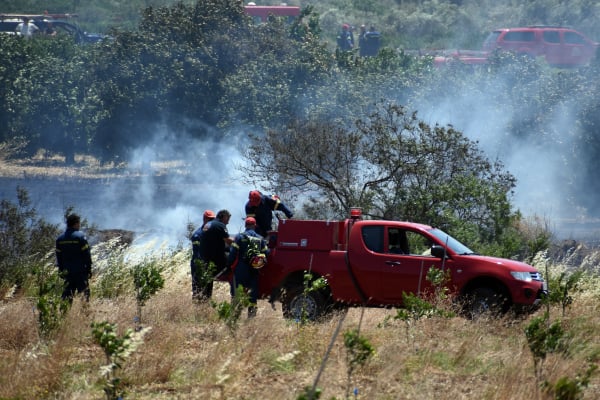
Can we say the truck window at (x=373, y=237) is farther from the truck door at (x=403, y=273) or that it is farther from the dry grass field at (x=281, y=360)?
the dry grass field at (x=281, y=360)

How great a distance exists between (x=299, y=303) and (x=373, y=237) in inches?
50.4

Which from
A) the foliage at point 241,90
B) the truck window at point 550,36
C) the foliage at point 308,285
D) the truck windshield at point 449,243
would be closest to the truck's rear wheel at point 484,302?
the truck windshield at point 449,243

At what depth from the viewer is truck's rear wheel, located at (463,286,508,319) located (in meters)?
12.2

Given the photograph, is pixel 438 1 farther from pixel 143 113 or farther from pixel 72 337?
pixel 72 337

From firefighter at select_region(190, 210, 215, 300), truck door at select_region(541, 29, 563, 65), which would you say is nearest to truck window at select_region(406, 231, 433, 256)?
firefighter at select_region(190, 210, 215, 300)

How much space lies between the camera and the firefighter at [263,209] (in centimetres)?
1406

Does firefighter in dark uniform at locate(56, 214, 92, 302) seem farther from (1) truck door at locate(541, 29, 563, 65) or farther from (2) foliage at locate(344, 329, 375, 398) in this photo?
(1) truck door at locate(541, 29, 563, 65)

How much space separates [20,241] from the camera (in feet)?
60.5

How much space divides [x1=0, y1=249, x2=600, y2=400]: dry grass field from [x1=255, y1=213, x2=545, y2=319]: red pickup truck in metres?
0.64

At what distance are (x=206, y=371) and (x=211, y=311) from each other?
307cm

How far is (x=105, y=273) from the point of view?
52.9 feet

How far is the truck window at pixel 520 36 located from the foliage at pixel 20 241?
99.0 feet

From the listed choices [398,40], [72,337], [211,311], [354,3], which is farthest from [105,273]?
[354,3]

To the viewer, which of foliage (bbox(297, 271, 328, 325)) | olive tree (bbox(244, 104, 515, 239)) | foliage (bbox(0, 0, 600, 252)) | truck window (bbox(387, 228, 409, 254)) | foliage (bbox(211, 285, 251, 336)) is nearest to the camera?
foliage (bbox(211, 285, 251, 336))
